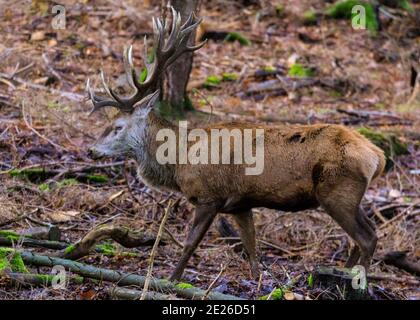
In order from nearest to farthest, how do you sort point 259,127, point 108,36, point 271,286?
point 271,286 → point 259,127 → point 108,36

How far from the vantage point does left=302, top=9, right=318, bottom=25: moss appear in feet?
66.4

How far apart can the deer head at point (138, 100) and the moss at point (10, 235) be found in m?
1.29

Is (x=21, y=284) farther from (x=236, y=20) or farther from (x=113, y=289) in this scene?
(x=236, y=20)

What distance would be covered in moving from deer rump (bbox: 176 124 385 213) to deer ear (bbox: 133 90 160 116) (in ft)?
2.63

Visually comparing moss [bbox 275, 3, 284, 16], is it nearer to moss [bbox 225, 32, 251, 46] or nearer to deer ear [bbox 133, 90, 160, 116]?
moss [bbox 225, 32, 251, 46]

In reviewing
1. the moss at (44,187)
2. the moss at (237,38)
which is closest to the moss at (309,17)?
the moss at (237,38)

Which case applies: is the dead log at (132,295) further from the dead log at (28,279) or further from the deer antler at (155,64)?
the deer antler at (155,64)

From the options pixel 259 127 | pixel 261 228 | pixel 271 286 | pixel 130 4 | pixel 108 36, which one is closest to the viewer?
pixel 271 286

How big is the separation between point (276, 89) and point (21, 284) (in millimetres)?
10121

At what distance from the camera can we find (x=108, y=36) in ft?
57.8

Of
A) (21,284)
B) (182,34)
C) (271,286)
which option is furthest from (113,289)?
(182,34)
